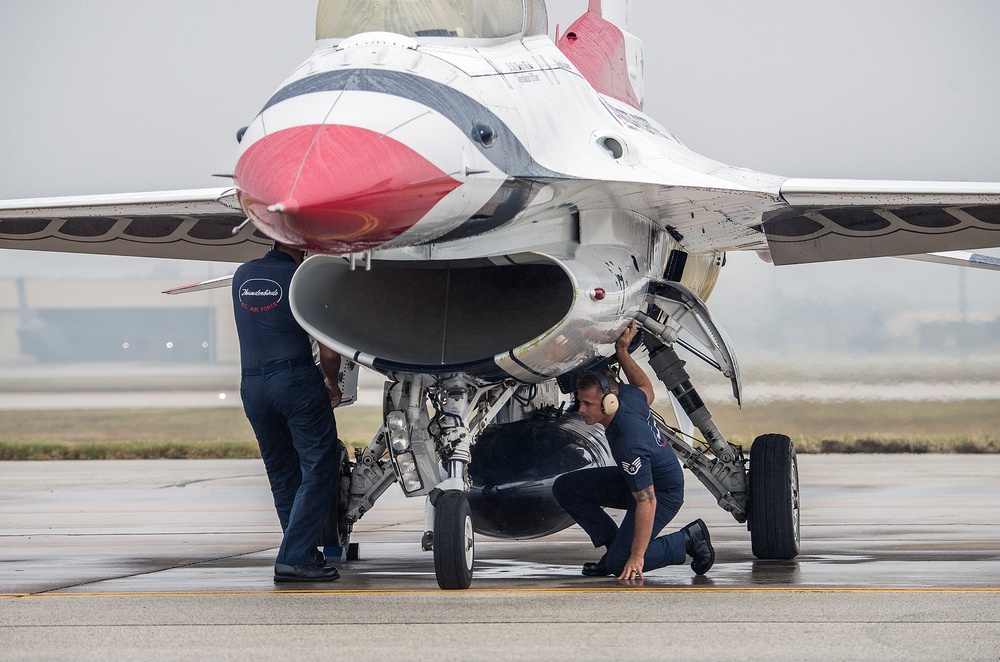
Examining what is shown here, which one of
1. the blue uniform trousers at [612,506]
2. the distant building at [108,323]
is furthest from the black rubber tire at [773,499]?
the distant building at [108,323]

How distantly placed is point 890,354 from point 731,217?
1295cm

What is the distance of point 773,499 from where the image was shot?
791 cm

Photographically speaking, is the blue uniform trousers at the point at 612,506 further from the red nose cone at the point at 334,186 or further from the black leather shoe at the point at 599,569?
the red nose cone at the point at 334,186

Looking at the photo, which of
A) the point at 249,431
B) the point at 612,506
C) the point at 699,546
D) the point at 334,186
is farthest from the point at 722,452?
the point at 249,431

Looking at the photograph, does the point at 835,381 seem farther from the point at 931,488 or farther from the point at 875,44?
the point at 875,44

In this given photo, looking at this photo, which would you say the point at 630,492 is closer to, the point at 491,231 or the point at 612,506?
the point at 612,506

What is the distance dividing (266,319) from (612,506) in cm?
217

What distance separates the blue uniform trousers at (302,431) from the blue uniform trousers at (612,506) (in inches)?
50.6

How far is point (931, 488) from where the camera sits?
1406 cm

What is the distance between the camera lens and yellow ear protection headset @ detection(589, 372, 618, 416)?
666 cm

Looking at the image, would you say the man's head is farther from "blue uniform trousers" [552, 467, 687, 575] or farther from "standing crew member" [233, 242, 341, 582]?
"standing crew member" [233, 242, 341, 582]

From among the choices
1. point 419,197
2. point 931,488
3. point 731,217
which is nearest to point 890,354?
point 931,488

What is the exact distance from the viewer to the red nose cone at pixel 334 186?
503cm

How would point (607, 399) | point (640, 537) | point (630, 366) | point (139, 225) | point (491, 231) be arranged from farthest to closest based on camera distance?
point (139, 225), point (630, 366), point (607, 399), point (640, 537), point (491, 231)
